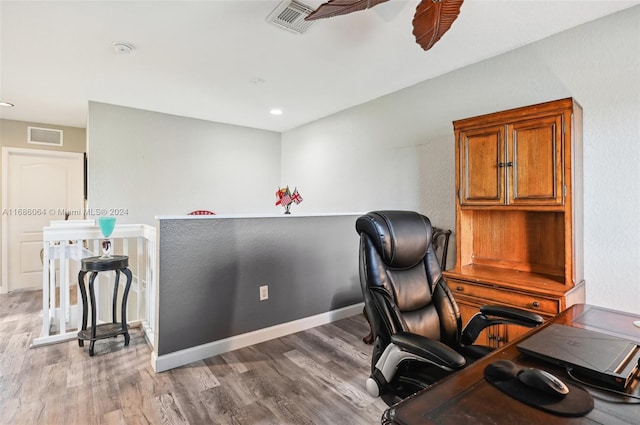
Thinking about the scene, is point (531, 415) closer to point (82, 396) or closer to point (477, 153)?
point (477, 153)

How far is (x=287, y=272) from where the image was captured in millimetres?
3182

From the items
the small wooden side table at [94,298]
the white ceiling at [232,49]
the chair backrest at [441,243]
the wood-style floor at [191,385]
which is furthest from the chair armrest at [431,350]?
the small wooden side table at [94,298]

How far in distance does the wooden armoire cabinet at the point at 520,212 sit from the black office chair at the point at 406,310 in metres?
0.61

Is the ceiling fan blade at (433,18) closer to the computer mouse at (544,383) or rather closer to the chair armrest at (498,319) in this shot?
the chair armrest at (498,319)

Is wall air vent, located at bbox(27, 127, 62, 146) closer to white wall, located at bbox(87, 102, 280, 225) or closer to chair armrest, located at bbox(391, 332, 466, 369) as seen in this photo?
white wall, located at bbox(87, 102, 280, 225)

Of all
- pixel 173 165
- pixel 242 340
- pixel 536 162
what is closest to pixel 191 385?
pixel 242 340

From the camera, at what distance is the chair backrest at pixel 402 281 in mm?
1531

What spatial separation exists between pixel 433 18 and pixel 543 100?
4.20ft

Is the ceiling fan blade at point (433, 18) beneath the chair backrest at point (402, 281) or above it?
above

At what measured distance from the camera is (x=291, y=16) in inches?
87.0

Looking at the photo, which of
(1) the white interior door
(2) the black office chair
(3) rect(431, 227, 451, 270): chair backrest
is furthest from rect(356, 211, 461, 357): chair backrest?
(1) the white interior door

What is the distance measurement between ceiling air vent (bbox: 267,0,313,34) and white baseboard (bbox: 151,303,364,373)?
99.1 inches

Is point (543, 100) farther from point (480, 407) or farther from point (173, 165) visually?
point (173, 165)

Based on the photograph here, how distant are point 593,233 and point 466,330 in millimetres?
1394
